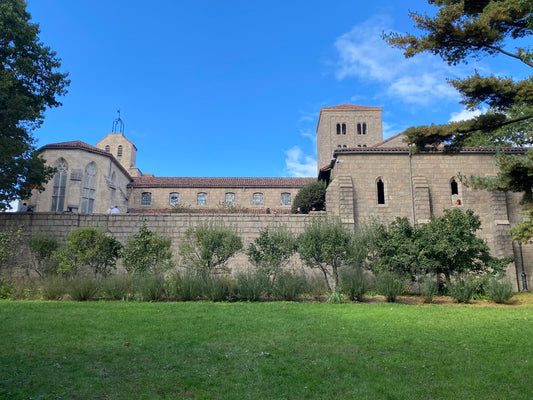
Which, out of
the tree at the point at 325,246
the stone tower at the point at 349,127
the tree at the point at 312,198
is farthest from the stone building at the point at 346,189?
the stone tower at the point at 349,127

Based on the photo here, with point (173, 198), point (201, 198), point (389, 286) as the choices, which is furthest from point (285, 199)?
point (389, 286)

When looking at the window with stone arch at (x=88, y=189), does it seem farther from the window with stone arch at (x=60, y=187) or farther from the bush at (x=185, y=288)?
the bush at (x=185, y=288)

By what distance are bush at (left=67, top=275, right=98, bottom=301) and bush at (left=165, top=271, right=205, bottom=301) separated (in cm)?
236

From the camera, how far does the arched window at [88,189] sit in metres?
32.5

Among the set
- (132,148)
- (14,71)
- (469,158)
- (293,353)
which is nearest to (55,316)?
(293,353)

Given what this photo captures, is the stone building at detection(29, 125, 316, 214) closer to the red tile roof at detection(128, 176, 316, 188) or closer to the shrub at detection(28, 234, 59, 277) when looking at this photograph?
the red tile roof at detection(128, 176, 316, 188)

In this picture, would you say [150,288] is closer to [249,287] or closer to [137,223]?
[249,287]

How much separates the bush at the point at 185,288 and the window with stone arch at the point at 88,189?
21831mm

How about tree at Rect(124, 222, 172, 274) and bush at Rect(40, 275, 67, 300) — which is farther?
tree at Rect(124, 222, 172, 274)

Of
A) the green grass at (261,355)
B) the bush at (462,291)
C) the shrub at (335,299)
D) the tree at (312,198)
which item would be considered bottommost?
the green grass at (261,355)

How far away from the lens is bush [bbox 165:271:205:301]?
1361cm

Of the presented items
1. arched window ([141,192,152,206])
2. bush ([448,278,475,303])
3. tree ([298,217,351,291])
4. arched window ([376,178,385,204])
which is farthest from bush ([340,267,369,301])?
arched window ([141,192,152,206])

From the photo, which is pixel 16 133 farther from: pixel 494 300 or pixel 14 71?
pixel 494 300

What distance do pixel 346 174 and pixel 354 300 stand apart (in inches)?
423
